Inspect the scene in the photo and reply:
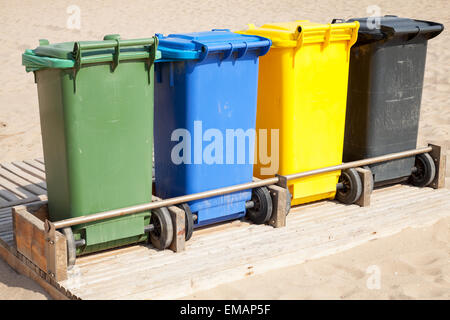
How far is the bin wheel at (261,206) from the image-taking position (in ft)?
A: 17.4

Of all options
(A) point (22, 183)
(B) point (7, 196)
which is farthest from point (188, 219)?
(A) point (22, 183)

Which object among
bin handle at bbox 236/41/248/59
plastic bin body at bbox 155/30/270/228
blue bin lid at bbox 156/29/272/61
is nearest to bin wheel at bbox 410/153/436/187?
plastic bin body at bbox 155/30/270/228

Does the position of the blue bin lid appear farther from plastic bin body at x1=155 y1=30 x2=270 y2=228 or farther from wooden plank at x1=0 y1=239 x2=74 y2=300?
wooden plank at x1=0 y1=239 x2=74 y2=300

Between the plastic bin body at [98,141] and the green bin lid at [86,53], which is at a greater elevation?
the green bin lid at [86,53]

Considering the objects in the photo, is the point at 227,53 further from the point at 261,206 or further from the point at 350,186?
the point at 350,186

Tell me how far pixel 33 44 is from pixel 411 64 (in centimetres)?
940

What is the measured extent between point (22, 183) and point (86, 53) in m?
2.39

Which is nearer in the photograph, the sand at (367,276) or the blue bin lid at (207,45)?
the sand at (367,276)

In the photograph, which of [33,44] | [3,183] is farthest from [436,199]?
[33,44]

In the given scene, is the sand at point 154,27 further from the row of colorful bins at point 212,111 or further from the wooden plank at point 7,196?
the wooden plank at point 7,196

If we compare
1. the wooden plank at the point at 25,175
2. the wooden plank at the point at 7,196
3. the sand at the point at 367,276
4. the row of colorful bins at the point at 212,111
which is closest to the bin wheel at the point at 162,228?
the row of colorful bins at the point at 212,111

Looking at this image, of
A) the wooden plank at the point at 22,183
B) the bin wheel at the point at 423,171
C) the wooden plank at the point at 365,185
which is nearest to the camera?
the wooden plank at the point at 365,185
